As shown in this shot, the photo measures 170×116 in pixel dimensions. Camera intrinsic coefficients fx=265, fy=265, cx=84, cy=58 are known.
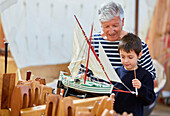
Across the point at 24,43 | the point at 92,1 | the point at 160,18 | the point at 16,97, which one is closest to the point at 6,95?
the point at 16,97

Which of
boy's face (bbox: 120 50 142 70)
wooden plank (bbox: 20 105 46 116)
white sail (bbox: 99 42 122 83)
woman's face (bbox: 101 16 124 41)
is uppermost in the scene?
woman's face (bbox: 101 16 124 41)

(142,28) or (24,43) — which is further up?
(142,28)

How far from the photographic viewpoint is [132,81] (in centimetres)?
96

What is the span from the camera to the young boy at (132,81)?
3.09 ft

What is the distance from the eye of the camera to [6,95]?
0.76 meters

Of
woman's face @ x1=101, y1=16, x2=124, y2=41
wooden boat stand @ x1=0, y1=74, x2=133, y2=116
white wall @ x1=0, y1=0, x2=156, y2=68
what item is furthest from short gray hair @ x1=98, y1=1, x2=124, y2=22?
white wall @ x1=0, y1=0, x2=156, y2=68

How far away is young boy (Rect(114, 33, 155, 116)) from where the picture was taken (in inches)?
37.1

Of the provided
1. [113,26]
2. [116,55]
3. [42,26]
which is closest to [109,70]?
[113,26]

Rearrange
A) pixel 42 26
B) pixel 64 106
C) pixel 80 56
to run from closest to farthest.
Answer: pixel 64 106, pixel 80 56, pixel 42 26

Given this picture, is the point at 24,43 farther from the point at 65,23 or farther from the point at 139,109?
the point at 139,109

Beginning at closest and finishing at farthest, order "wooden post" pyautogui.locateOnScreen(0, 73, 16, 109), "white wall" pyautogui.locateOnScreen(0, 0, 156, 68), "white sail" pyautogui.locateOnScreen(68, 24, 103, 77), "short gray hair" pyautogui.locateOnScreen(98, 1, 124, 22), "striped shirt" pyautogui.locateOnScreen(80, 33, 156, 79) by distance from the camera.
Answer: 1. "wooden post" pyautogui.locateOnScreen(0, 73, 16, 109)
2. "white sail" pyautogui.locateOnScreen(68, 24, 103, 77)
3. "short gray hair" pyautogui.locateOnScreen(98, 1, 124, 22)
4. "striped shirt" pyautogui.locateOnScreen(80, 33, 156, 79)
5. "white wall" pyautogui.locateOnScreen(0, 0, 156, 68)

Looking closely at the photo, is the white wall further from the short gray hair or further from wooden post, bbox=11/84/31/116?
wooden post, bbox=11/84/31/116

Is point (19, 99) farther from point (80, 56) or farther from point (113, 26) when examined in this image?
point (113, 26)

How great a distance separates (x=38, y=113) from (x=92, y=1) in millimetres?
1859
